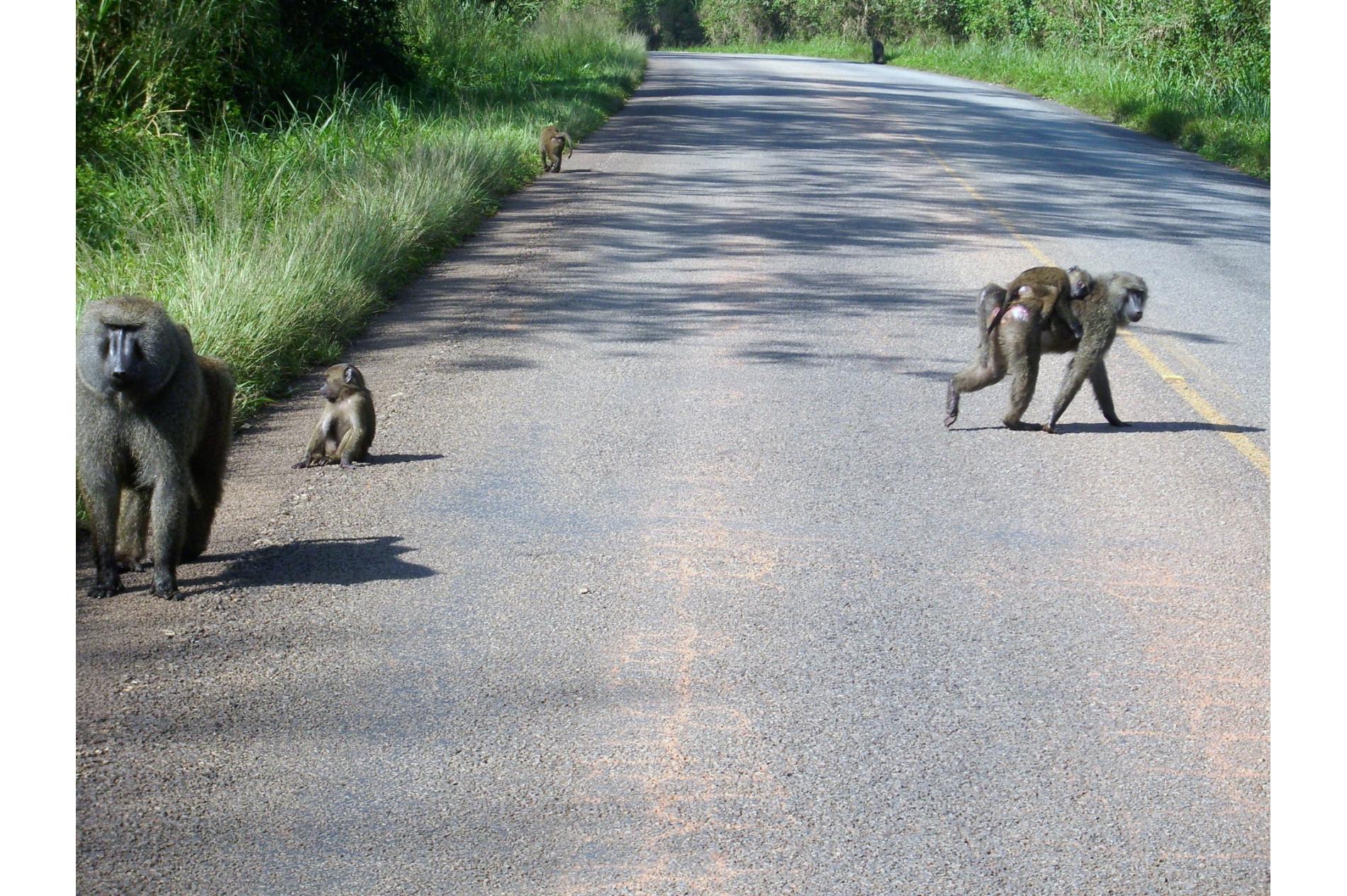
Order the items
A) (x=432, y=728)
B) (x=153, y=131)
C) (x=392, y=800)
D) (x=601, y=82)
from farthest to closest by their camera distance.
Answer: (x=601, y=82)
(x=153, y=131)
(x=432, y=728)
(x=392, y=800)

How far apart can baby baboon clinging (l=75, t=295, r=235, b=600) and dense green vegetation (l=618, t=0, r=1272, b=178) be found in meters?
14.2

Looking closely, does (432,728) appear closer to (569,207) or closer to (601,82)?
(569,207)

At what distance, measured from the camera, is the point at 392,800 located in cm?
394

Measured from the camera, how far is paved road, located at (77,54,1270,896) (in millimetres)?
3750

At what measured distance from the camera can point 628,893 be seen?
11.5 ft

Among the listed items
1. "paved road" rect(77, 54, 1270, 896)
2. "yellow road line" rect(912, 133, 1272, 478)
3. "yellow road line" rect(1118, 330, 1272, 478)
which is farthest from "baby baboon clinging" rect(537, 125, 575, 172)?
"yellow road line" rect(1118, 330, 1272, 478)

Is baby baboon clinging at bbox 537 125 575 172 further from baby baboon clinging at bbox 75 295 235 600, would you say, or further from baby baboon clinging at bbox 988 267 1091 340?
baby baboon clinging at bbox 75 295 235 600

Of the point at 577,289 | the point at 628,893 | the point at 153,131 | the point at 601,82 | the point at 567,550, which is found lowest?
the point at 628,893

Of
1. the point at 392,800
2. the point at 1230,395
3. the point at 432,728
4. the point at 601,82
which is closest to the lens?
the point at 392,800

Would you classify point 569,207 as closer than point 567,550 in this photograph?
No

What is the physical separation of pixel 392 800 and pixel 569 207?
11.9 metres

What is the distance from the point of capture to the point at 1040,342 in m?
7.82

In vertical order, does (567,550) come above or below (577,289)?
below

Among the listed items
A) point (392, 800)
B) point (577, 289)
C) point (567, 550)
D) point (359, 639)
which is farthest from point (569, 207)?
point (392, 800)
